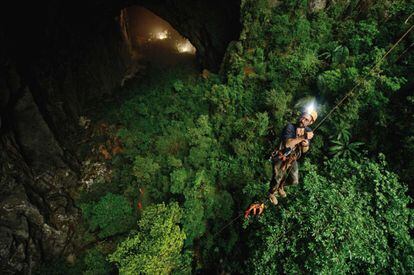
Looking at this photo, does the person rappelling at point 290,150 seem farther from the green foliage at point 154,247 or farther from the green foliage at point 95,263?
the green foliage at point 95,263

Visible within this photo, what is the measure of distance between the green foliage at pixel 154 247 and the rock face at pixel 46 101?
426 centimetres

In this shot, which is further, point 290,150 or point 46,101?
point 46,101

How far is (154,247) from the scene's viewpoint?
6637 mm

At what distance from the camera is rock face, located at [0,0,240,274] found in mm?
8258

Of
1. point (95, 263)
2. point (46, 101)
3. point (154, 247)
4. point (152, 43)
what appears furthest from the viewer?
point (152, 43)

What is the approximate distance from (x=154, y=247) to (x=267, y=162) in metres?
5.24

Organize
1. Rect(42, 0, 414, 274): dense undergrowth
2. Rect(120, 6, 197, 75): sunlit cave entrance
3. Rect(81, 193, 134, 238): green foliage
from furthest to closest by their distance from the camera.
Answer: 1. Rect(120, 6, 197, 75): sunlit cave entrance
2. Rect(81, 193, 134, 238): green foliage
3. Rect(42, 0, 414, 274): dense undergrowth

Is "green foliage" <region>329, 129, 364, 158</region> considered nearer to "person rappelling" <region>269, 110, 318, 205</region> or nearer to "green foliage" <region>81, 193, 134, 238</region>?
"person rappelling" <region>269, 110, 318, 205</region>

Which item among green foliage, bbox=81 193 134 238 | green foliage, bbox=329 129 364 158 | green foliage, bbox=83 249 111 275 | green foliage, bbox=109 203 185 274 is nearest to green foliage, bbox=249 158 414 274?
green foliage, bbox=329 129 364 158

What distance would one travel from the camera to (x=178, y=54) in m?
19.7

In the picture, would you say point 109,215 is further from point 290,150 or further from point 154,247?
point 290,150

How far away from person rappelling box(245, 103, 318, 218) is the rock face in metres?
8.66

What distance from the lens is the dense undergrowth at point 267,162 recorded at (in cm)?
571

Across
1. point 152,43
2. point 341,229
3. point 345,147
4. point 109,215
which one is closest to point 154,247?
point 109,215
